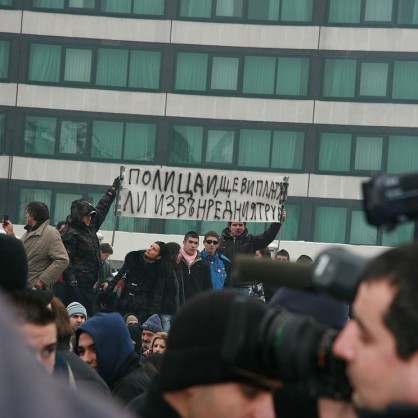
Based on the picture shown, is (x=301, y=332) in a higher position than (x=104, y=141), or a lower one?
lower

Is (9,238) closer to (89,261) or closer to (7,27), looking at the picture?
(89,261)

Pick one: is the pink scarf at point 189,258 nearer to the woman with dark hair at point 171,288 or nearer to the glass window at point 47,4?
the woman with dark hair at point 171,288

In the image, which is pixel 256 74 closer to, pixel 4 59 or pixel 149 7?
pixel 149 7

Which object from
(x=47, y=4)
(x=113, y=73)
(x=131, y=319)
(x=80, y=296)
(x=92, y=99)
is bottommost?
(x=131, y=319)

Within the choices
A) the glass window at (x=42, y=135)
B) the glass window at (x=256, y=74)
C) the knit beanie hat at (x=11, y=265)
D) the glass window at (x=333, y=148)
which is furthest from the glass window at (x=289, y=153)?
the knit beanie hat at (x=11, y=265)

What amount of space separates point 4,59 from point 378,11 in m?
13.4

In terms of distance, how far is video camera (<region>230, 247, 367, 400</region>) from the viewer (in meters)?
1.92

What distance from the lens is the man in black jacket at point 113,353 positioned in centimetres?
653

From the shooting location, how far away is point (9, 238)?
459 cm

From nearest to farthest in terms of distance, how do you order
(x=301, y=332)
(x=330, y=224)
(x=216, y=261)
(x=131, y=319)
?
(x=301, y=332), (x=131, y=319), (x=216, y=261), (x=330, y=224)

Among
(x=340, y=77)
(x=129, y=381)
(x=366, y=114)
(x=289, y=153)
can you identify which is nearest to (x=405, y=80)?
(x=366, y=114)

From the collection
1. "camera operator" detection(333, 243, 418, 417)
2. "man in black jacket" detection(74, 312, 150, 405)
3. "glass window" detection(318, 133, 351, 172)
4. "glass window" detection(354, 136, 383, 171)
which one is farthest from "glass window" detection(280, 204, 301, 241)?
"camera operator" detection(333, 243, 418, 417)

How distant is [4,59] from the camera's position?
164 feet

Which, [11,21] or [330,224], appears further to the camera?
[11,21]
